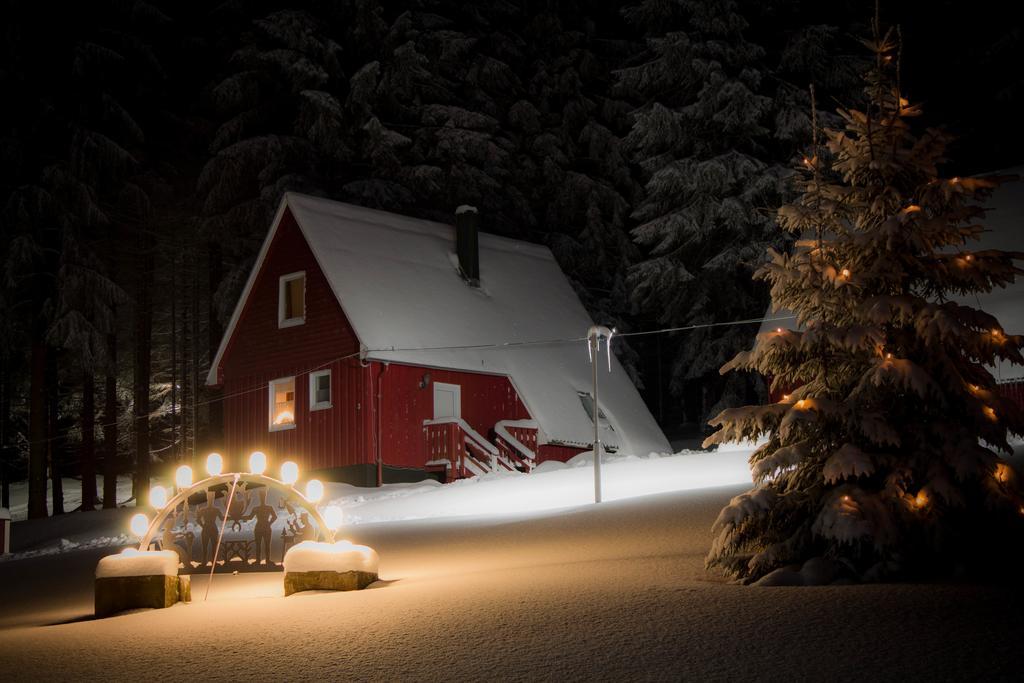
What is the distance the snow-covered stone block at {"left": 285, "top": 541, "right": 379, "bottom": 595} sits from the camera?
11719 millimetres

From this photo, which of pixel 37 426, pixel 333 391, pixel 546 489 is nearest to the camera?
pixel 546 489

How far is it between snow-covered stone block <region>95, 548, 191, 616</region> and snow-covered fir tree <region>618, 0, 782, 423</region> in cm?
2319

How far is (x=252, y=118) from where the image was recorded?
1521 inches

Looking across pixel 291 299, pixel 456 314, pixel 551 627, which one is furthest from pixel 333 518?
pixel 291 299

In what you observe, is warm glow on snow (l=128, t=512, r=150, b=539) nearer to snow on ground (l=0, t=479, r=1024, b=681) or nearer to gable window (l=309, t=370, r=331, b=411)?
snow on ground (l=0, t=479, r=1024, b=681)

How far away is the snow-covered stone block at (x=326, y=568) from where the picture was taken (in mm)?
11719

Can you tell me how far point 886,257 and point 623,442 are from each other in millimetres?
20212

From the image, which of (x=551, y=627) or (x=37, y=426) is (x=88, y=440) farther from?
(x=551, y=627)

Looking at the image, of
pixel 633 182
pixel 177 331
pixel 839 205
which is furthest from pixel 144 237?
pixel 839 205

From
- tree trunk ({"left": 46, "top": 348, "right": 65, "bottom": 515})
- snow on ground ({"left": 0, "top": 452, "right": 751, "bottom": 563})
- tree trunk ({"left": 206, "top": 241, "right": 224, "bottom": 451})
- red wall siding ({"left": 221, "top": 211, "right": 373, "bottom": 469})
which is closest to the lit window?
snow on ground ({"left": 0, "top": 452, "right": 751, "bottom": 563})

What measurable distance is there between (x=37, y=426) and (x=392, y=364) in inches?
506

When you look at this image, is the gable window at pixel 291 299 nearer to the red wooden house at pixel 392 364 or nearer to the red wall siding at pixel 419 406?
the red wooden house at pixel 392 364

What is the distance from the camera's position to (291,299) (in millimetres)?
29969

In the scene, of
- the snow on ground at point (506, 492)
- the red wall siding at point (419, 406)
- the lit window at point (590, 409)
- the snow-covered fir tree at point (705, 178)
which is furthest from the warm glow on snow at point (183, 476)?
the snow-covered fir tree at point (705, 178)
